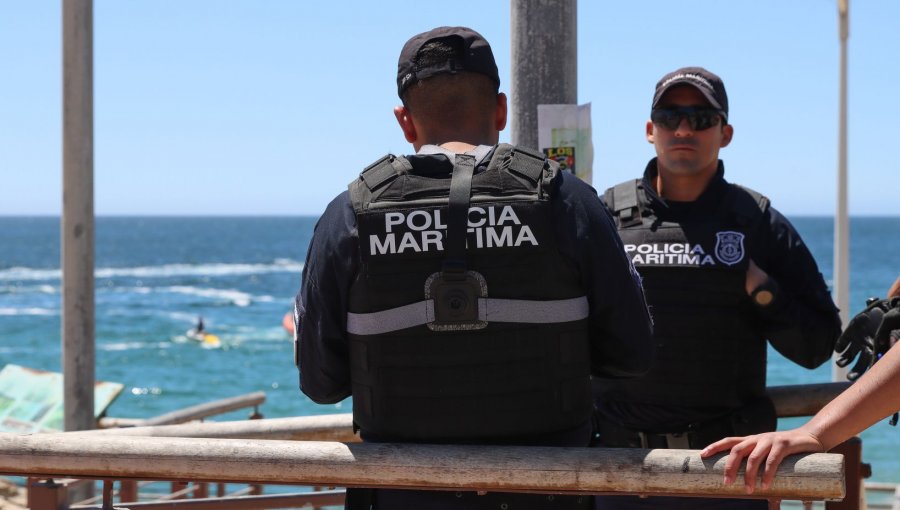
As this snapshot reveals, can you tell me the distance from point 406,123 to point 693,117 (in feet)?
4.28

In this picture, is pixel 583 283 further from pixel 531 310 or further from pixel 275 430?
pixel 275 430

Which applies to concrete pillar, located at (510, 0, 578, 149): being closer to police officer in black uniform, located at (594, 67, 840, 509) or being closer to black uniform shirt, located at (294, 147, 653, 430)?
police officer in black uniform, located at (594, 67, 840, 509)

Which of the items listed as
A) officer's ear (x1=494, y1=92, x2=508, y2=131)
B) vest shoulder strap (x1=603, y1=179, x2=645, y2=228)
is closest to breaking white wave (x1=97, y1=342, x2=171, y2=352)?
Result: vest shoulder strap (x1=603, y1=179, x2=645, y2=228)

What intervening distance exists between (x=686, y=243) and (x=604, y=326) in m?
1.13

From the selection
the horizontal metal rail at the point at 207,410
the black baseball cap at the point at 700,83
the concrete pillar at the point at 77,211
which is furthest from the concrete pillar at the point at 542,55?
the concrete pillar at the point at 77,211

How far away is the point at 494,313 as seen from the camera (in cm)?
211

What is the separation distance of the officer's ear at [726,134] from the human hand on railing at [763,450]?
1.63 metres

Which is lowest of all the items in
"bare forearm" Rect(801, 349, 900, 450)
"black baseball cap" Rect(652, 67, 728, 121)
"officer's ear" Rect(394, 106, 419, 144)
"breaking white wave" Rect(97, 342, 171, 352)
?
"breaking white wave" Rect(97, 342, 171, 352)

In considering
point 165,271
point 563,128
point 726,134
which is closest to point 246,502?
point 563,128

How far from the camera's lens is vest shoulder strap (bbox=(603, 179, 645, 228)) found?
3.38 meters

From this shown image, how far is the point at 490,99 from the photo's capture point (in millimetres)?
2318

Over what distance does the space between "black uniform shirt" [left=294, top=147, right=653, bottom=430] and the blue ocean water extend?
71.8 ft

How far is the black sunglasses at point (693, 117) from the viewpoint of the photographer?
3316 millimetres

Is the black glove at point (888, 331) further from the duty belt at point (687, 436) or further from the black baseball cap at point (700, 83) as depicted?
the black baseball cap at point (700, 83)
